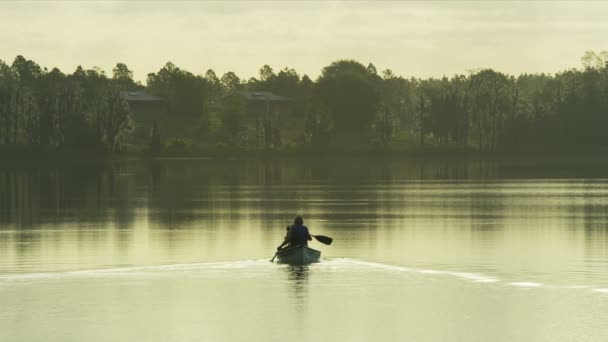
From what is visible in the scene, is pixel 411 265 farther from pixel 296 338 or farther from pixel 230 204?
pixel 230 204

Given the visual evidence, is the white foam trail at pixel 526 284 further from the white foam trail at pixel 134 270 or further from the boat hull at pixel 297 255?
the white foam trail at pixel 134 270

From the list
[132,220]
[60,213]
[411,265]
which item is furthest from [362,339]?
[60,213]

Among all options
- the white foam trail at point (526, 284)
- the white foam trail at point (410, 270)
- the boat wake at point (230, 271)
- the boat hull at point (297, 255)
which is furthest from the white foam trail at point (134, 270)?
the white foam trail at point (526, 284)

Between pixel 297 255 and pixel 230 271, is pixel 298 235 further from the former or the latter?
pixel 230 271

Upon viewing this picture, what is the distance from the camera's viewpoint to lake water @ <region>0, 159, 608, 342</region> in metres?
39.6

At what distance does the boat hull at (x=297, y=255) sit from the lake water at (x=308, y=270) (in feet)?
3.05

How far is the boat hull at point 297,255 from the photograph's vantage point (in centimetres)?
5503

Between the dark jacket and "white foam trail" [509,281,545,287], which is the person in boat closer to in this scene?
the dark jacket

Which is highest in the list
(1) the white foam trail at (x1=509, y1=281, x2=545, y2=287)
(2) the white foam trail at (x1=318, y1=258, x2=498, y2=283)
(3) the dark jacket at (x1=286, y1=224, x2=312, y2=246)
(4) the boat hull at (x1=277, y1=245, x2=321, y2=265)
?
(3) the dark jacket at (x1=286, y1=224, x2=312, y2=246)

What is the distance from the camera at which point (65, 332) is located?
38438 millimetres

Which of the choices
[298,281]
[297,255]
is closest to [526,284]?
[298,281]

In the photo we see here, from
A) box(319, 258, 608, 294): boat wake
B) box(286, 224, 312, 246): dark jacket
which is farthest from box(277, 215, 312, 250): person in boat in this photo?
box(319, 258, 608, 294): boat wake

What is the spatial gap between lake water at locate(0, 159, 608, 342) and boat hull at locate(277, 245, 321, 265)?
931 mm

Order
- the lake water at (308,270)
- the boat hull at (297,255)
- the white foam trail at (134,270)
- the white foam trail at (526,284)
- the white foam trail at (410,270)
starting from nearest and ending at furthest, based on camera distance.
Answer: the lake water at (308,270), the white foam trail at (526,284), the white foam trail at (410,270), the white foam trail at (134,270), the boat hull at (297,255)
